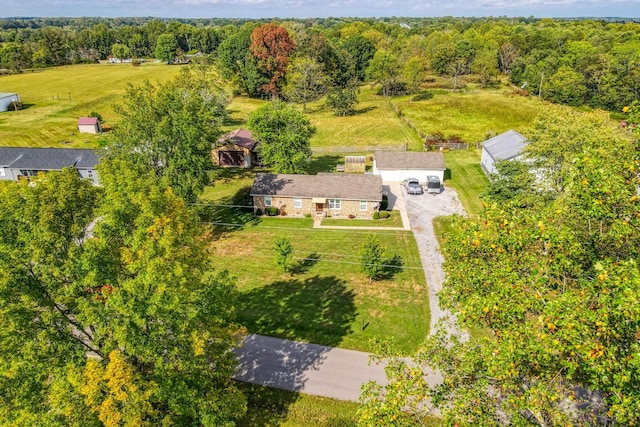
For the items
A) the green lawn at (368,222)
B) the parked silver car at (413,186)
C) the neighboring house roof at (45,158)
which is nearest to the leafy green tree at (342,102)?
the parked silver car at (413,186)

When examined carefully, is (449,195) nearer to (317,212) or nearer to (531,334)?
(317,212)

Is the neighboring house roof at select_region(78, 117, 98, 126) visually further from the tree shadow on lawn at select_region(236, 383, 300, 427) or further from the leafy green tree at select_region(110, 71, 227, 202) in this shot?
the tree shadow on lawn at select_region(236, 383, 300, 427)

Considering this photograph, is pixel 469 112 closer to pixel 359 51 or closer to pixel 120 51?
pixel 359 51

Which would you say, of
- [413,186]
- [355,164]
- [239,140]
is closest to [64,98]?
[239,140]

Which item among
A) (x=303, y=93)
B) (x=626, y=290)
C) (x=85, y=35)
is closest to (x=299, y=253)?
(x=626, y=290)

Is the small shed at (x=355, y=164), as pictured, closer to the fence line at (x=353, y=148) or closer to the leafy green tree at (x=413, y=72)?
the fence line at (x=353, y=148)
